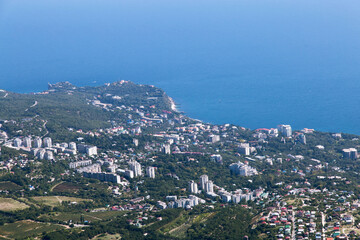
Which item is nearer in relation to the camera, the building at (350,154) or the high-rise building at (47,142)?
the building at (350,154)

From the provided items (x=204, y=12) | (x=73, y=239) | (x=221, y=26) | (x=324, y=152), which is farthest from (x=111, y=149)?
(x=204, y=12)

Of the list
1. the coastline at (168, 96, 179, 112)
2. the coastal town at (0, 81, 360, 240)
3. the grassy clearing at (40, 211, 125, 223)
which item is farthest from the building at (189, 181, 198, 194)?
the coastline at (168, 96, 179, 112)

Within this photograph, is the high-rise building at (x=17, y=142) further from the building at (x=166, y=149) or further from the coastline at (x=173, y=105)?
the coastline at (x=173, y=105)

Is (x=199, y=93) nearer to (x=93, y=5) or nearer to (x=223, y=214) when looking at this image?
(x=223, y=214)

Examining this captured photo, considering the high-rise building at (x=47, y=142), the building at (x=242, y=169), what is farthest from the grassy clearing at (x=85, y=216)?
the high-rise building at (x=47, y=142)

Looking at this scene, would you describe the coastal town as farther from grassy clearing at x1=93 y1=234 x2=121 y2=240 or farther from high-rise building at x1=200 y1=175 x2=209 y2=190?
grassy clearing at x1=93 y1=234 x2=121 y2=240
